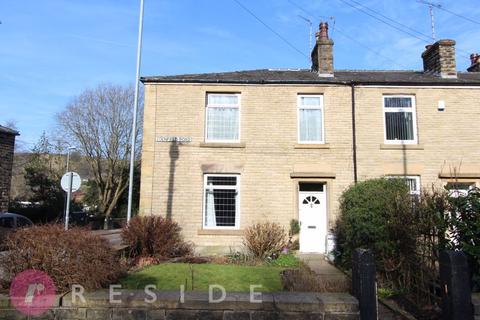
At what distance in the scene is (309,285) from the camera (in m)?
7.98

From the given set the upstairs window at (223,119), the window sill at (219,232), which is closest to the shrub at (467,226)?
the window sill at (219,232)

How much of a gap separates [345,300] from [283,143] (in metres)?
10.3

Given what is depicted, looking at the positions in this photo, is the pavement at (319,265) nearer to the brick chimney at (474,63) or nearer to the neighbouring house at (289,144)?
the neighbouring house at (289,144)

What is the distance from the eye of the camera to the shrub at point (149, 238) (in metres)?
12.6

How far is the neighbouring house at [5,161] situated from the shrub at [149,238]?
14.8 meters

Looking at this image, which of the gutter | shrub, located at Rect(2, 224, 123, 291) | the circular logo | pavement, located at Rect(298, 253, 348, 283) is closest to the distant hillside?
the gutter

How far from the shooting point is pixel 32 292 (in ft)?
19.1

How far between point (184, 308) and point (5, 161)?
22793mm

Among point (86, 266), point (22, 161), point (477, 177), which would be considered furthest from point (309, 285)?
point (22, 161)

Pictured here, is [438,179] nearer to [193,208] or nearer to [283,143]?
[283,143]

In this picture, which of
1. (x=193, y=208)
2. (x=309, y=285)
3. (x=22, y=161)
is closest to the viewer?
(x=309, y=285)

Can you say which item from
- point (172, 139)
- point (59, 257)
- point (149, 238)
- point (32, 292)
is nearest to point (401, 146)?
point (172, 139)

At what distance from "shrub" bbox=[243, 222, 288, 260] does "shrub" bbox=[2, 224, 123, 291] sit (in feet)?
25.4

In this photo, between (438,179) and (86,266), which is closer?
(86,266)
